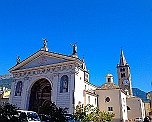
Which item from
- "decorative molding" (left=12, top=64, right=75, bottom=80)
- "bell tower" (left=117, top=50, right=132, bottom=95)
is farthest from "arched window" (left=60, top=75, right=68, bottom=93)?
"bell tower" (left=117, top=50, right=132, bottom=95)

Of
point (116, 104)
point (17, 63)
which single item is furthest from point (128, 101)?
point (17, 63)

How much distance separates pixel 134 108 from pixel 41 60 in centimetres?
2617

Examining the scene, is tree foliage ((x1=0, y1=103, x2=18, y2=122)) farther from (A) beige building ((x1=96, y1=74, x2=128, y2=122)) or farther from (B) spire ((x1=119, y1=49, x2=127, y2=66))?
(B) spire ((x1=119, y1=49, x2=127, y2=66))

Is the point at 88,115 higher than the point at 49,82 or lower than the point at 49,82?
lower

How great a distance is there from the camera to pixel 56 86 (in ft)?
112

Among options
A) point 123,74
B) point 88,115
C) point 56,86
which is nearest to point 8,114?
point 88,115

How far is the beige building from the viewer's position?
3969 centimetres

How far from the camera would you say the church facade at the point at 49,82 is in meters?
33.0

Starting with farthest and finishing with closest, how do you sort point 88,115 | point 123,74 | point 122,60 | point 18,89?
point 122,60, point 123,74, point 18,89, point 88,115

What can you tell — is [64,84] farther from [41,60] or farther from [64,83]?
[41,60]

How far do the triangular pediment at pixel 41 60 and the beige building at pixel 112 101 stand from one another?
39.8 feet

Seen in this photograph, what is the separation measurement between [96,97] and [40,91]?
11.1m

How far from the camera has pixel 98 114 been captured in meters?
33.2

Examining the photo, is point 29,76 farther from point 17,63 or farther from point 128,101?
point 128,101
